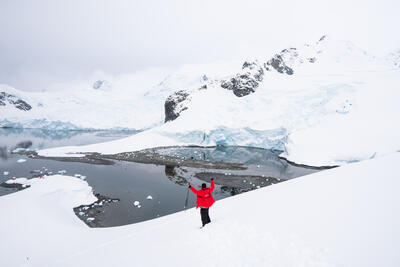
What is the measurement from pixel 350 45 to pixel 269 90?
46.7 m

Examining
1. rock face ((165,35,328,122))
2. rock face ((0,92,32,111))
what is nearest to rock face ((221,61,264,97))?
rock face ((165,35,328,122))

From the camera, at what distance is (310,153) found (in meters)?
28.5

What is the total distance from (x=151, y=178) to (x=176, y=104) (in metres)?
34.4

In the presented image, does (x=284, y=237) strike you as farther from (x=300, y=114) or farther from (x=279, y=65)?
(x=279, y=65)

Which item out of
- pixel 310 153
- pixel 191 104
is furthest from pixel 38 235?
pixel 191 104

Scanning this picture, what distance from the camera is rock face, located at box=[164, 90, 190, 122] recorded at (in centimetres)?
5362

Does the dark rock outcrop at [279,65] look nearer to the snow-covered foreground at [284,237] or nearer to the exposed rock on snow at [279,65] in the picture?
the exposed rock on snow at [279,65]

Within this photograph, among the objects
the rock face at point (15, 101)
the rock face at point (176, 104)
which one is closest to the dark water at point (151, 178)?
the rock face at point (176, 104)

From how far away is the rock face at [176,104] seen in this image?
53.6 meters

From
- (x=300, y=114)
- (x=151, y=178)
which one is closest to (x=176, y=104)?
(x=300, y=114)

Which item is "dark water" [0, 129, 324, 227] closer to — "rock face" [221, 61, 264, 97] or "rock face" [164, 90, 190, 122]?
"rock face" [164, 90, 190, 122]

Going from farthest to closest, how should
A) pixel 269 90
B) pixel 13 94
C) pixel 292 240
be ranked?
pixel 13 94, pixel 269 90, pixel 292 240

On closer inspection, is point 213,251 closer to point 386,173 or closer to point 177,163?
point 386,173

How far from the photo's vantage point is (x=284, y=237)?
4.66 m
